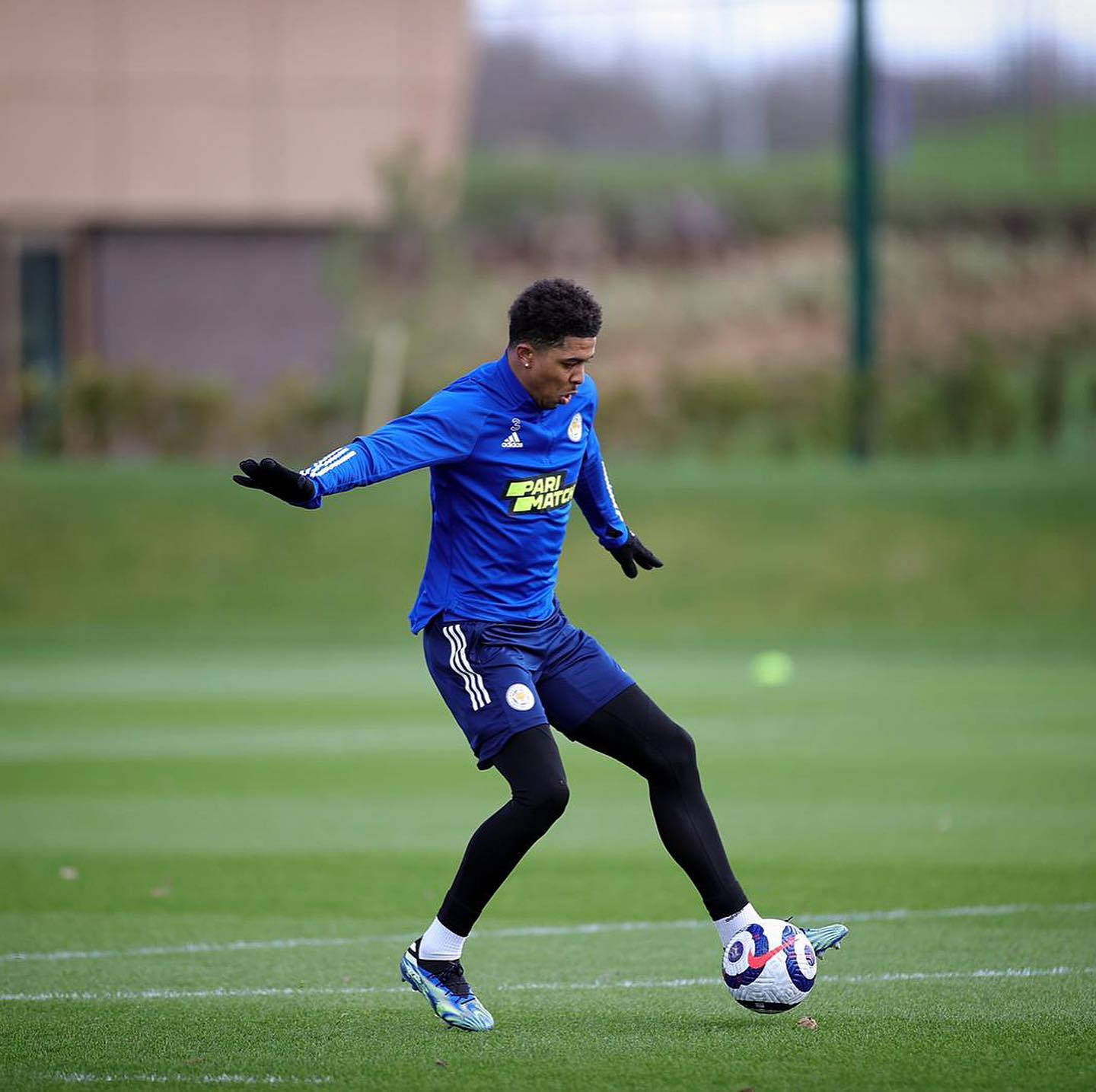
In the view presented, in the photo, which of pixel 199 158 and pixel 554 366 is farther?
pixel 199 158

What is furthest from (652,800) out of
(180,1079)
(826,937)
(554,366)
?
(180,1079)

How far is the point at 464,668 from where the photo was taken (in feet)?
20.6

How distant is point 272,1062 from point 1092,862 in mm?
5004

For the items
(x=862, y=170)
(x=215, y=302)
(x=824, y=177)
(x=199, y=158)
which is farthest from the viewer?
(x=824, y=177)

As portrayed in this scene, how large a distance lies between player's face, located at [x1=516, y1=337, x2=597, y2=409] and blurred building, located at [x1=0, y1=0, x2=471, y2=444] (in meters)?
29.3

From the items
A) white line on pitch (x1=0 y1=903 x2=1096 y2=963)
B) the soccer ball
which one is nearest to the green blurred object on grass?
white line on pitch (x1=0 y1=903 x2=1096 y2=963)

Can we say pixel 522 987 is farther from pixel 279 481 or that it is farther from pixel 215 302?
pixel 215 302

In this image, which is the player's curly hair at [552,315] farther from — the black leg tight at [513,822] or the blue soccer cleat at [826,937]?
the blue soccer cleat at [826,937]

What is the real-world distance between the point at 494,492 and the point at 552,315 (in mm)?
587

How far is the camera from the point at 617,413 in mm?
30656

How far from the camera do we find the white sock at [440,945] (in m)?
6.28

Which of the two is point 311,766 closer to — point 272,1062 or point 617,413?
point 272,1062

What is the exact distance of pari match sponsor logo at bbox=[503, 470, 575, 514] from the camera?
20.7 ft

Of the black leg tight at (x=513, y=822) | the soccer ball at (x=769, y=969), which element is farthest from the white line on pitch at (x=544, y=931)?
the soccer ball at (x=769, y=969)
